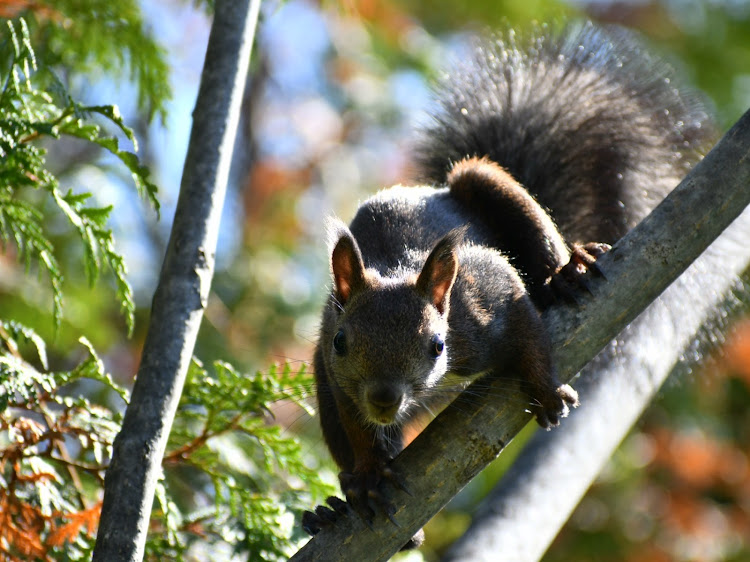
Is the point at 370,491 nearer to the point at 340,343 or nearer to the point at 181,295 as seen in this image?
the point at 340,343

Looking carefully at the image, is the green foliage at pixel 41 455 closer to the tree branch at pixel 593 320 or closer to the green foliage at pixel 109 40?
the tree branch at pixel 593 320

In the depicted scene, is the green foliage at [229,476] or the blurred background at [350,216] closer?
the green foliage at [229,476]

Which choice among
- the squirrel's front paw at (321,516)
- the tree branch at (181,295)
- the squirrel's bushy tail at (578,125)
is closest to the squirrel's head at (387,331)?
the squirrel's front paw at (321,516)

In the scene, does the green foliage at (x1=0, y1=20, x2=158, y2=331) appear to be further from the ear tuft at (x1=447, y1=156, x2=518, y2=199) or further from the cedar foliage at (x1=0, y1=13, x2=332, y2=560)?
the ear tuft at (x1=447, y1=156, x2=518, y2=199)

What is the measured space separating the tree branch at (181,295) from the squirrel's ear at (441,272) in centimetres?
76

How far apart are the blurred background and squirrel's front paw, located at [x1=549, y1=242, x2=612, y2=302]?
895 millimetres

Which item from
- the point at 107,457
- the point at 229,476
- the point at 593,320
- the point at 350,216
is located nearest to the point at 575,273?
the point at 593,320

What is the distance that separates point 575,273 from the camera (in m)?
2.87

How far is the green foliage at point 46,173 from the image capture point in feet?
7.57

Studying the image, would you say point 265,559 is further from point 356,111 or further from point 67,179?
point 356,111

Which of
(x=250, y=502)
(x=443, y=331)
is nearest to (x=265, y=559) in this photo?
(x=250, y=502)

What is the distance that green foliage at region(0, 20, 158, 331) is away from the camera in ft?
7.57

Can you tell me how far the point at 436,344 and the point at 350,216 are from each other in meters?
3.92

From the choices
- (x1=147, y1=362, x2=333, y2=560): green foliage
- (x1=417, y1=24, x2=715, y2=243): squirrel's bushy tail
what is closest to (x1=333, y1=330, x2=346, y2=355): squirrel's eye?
(x1=147, y1=362, x2=333, y2=560): green foliage
